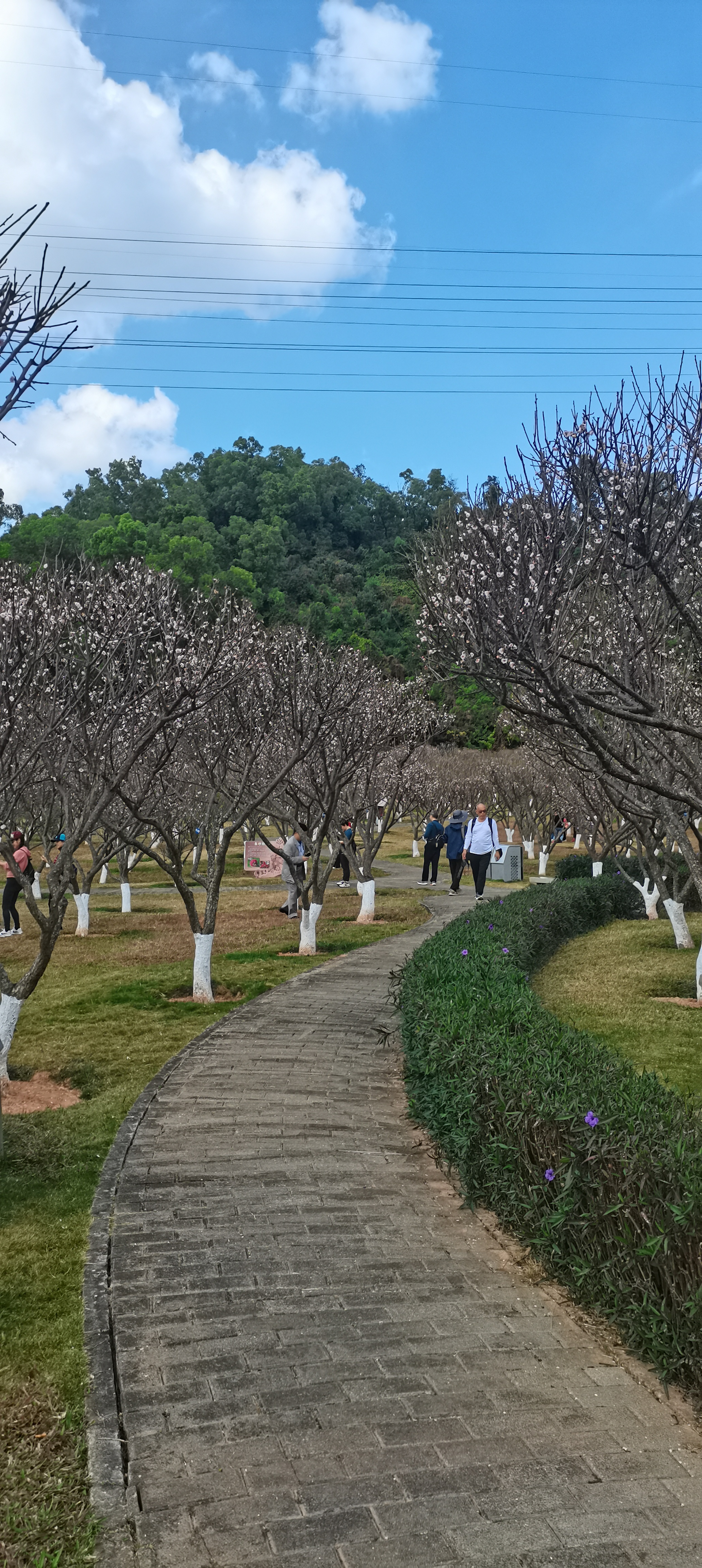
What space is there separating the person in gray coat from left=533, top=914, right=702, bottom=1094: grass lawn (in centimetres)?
405

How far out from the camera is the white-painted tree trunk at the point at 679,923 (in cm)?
1545

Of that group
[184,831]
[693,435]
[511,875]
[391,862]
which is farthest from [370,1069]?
[391,862]

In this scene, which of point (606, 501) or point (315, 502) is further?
point (315, 502)

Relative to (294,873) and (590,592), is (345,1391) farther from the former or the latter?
(294,873)

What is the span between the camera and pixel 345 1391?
13.1ft

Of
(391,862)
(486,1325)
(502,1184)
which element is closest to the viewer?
(486,1325)

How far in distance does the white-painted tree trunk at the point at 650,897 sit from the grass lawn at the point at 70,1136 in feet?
14.1

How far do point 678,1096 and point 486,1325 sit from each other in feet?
5.81

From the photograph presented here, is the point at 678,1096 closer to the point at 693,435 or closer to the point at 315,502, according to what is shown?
the point at 693,435

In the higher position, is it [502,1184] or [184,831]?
[184,831]

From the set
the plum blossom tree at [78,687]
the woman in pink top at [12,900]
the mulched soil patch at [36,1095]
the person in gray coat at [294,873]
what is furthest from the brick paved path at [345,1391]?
the woman in pink top at [12,900]

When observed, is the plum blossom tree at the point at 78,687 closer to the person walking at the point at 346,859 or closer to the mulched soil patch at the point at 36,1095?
the mulched soil patch at the point at 36,1095

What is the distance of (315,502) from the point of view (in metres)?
91.4

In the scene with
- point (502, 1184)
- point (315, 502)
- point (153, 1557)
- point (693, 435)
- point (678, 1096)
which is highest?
point (315, 502)
